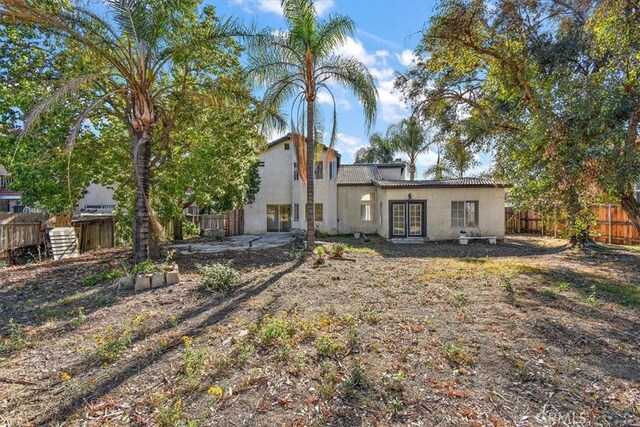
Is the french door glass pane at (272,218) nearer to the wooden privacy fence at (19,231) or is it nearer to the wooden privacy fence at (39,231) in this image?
the wooden privacy fence at (39,231)

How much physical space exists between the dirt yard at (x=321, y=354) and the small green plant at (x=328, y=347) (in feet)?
0.05

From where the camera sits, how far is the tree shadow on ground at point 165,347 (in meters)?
3.26

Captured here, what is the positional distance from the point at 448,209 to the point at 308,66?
10840 millimetres

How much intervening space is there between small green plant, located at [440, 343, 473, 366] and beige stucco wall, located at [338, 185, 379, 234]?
16.5 meters

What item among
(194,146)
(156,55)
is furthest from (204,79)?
(194,146)

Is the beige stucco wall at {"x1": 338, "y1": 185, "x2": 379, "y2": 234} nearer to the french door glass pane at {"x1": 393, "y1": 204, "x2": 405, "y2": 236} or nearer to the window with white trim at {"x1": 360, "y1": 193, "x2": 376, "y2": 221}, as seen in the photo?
the window with white trim at {"x1": 360, "y1": 193, "x2": 376, "y2": 221}

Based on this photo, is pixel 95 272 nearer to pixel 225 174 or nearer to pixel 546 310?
pixel 225 174

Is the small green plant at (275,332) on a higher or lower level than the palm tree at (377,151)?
lower

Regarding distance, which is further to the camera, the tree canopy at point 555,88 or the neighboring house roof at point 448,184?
the neighboring house roof at point 448,184

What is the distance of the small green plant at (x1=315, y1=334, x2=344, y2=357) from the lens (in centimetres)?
416

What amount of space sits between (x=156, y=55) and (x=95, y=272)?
18.9 feet

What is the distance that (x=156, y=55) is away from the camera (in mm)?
8781

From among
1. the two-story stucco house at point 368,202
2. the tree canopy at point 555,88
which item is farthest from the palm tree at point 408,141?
the tree canopy at point 555,88

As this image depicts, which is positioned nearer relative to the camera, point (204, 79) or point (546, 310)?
point (546, 310)
